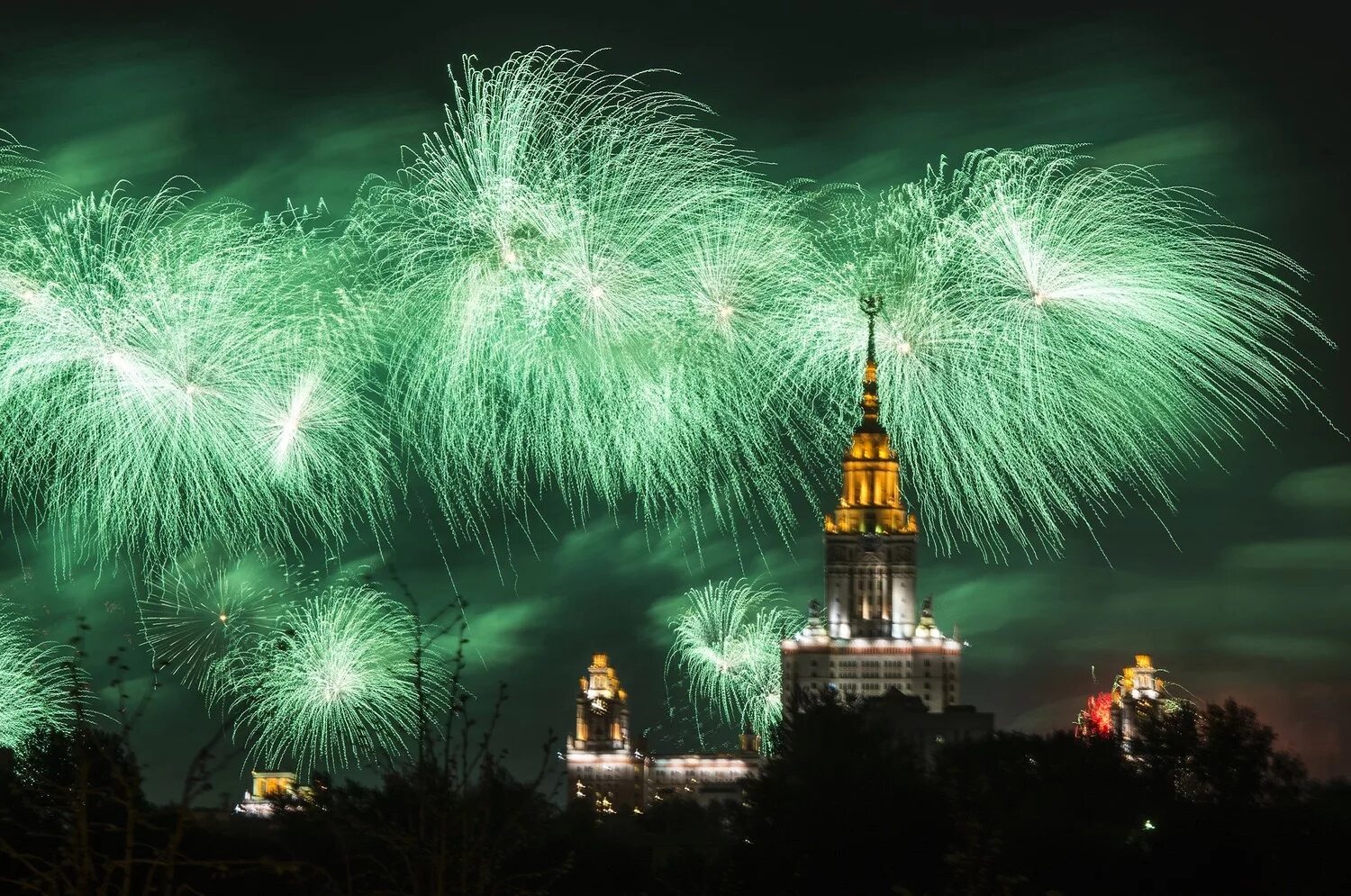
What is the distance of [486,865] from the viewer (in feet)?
117

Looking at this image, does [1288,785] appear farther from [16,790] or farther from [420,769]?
[16,790]

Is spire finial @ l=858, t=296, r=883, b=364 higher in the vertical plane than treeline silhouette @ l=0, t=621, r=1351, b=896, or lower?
higher

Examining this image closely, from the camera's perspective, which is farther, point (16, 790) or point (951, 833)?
point (951, 833)

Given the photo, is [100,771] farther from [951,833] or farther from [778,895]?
[951,833]

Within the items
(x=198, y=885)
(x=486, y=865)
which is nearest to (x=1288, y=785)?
(x=198, y=885)

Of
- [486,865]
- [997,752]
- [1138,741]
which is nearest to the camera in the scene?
[486,865]

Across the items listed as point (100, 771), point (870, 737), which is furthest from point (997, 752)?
point (100, 771)

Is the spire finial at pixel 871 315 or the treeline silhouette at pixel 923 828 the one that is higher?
the spire finial at pixel 871 315

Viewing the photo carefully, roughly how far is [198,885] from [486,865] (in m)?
38.9

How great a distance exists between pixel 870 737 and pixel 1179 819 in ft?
106

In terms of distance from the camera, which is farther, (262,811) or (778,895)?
(262,811)

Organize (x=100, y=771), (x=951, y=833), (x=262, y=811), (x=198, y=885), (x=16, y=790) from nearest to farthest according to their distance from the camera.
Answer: (x=16, y=790) < (x=198, y=885) < (x=100, y=771) < (x=951, y=833) < (x=262, y=811)

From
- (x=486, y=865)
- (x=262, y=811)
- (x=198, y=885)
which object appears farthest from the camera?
(x=262, y=811)

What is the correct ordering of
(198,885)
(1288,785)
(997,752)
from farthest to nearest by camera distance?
(997,752)
(1288,785)
(198,885)
